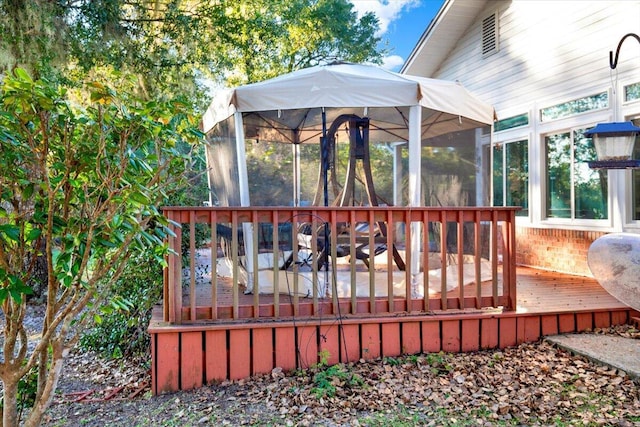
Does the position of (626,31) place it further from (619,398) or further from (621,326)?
(619,398)

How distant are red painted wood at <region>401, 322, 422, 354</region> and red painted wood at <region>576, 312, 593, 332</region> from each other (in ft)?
5.02

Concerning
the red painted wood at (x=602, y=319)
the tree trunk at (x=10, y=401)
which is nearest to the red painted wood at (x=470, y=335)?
the red painted wood at (x=602, y=319)

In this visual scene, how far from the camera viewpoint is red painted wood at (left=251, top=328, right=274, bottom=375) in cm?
350

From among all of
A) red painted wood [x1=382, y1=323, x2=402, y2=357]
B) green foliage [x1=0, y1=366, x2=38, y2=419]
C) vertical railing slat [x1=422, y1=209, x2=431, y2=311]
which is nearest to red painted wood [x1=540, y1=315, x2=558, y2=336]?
vertical railing slat [x1=422, y1=209, x2=431, y2=311]

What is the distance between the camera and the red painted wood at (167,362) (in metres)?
3.34

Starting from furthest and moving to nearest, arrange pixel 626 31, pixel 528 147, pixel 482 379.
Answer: pixel 528 147
pixel 626 31
pixel 482 379

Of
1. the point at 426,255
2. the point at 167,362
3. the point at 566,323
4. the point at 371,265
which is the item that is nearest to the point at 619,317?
the point at 566,323

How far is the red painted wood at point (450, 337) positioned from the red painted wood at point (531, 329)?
63 centimetres

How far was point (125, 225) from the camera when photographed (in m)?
2.32

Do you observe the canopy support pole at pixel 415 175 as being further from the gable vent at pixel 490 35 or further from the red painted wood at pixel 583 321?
the gable vent at pixel 490 35

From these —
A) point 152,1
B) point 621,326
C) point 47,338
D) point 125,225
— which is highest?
point 152,1

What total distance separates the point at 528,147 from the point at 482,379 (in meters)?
4.64

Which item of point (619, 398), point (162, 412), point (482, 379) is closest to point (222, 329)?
point (162, 412)

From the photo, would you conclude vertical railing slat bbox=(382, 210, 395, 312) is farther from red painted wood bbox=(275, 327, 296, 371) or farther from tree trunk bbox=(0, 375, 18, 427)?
tree trunk bbox=(0, 375, 18, 427)
